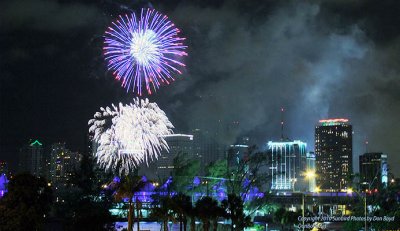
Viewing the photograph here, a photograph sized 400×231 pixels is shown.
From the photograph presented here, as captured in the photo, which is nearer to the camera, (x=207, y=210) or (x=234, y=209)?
(x=207, y=210)

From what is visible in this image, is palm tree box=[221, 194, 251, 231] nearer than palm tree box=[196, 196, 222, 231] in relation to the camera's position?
No

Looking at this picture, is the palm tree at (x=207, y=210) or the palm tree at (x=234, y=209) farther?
the palm tree at (x=234, y=209)

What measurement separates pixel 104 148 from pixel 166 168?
71226 mm

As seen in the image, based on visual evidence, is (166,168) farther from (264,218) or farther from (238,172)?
(238,172)

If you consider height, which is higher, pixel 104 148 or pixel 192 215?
pixel 104 148

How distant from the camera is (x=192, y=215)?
6662cm

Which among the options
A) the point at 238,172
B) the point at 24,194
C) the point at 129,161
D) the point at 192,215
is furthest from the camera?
the point at 238,172

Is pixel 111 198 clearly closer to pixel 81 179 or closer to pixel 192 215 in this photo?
pixel 81 179

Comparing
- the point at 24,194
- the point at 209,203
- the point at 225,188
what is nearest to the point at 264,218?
the point at 225,188

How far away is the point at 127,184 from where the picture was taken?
68.4m

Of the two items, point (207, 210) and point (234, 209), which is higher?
point (207, 210)

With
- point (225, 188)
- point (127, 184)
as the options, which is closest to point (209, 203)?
point (127, 184)

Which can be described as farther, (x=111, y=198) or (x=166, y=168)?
(x=166, y=168)

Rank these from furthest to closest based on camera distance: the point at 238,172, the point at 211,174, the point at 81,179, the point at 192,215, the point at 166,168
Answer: the point at 166,168
the point at 81,179
the point at 211,174
the point at 238,172
the point at 192,215
